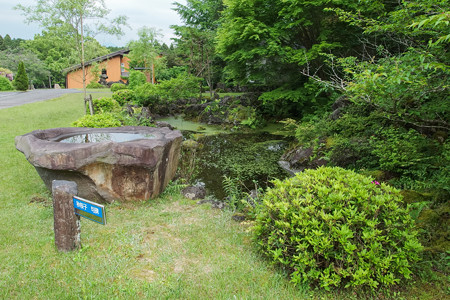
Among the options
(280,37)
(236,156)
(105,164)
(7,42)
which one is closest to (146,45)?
(280,37)

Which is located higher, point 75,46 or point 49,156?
point 75,46

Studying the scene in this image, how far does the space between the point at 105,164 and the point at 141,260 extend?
2.24 metres

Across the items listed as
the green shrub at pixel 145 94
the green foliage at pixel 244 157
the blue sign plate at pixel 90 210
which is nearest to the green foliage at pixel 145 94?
the green shrub at pixel 145 94

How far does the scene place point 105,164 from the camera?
5016mm

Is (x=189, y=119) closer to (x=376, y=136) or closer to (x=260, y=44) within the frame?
(x=260, y=44)

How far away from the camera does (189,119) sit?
760 inches

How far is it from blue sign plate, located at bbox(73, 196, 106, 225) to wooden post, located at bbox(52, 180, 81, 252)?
8cm

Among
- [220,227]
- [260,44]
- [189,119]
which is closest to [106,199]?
[220,227]

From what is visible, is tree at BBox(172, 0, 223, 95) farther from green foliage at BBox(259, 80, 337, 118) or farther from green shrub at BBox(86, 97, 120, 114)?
green shrub at BBox(86, 97, 120, 114)

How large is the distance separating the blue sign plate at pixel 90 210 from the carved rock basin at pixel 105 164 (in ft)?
6.01

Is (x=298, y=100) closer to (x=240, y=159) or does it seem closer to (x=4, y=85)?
(x=240, y=159)

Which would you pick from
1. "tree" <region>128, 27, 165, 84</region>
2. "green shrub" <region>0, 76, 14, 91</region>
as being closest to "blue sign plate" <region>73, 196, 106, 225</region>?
"tree" <region>128, 27, 165, 84</region>

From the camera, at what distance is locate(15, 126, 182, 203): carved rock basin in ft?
15.8

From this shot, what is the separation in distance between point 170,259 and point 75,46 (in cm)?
1011
